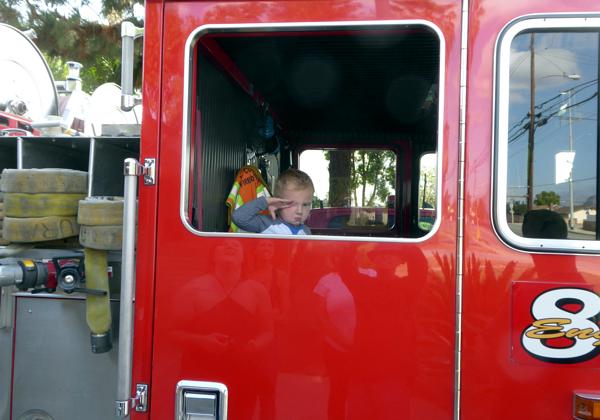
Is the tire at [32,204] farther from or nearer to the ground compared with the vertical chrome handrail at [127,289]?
farther from the ground

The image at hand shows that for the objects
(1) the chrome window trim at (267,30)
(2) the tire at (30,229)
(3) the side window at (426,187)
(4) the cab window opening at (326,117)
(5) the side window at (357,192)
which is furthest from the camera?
(5) the side window at (357,192)

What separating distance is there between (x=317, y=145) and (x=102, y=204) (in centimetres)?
241

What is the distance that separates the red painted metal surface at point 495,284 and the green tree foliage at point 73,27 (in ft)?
23.8

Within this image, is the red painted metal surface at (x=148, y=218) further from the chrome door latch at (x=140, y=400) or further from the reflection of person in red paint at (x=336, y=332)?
the reflection of person in red paint at (x=336, y=332)

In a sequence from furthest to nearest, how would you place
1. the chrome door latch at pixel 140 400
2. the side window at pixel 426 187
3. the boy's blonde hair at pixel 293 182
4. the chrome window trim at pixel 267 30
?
Result: the side window at pixel 426 187, the boy's blonde hair at pixel 293 182, the chrome door latch at pixel 140 400, the chrome window trim at pixel 267 30

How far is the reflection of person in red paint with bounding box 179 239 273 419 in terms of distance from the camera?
1.62 m

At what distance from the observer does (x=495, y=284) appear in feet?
4.94

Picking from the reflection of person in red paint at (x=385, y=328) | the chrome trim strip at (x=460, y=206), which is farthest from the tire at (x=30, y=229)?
the chrome trim strip at (x=460, y=206)

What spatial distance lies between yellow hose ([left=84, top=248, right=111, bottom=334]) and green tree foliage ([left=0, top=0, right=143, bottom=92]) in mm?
6663

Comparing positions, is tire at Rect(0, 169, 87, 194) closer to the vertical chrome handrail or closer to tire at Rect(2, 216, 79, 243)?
tire at Rect(2, 216, 79, 243)

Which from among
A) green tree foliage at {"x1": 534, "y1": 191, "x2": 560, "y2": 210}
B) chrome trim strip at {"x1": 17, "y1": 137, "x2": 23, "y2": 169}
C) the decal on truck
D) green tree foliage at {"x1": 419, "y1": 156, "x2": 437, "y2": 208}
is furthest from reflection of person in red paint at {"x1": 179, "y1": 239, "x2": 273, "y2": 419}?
green tree foliage at {"x1": 419, "y1": 156, "x2": 437, "y2": 208}

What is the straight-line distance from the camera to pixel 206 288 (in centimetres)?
164

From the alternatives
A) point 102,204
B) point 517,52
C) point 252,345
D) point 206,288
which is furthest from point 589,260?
point 102,204

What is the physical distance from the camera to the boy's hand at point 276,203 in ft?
7.04
